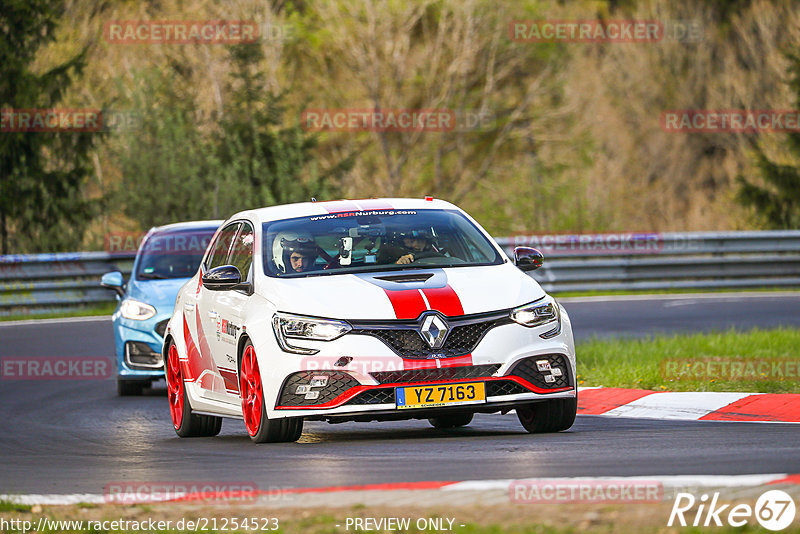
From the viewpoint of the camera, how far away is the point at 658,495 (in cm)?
635

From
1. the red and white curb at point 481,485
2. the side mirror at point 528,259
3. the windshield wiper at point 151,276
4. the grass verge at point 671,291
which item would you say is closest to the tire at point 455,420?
the side mirror at point 528,259

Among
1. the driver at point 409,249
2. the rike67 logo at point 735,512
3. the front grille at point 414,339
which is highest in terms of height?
the driver at point 409,249

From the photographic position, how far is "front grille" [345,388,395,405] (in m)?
9.13

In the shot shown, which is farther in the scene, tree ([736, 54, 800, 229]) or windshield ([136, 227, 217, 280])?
tree ([736, 54, 800, 229])

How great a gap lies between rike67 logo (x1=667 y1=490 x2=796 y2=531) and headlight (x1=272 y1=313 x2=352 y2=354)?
3.39 m

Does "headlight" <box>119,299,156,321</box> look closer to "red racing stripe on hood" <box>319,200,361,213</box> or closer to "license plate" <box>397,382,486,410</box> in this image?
"red racing stripe on hood" <box>319,200,361,213</box>

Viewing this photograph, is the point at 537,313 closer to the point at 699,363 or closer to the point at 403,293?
the point at 403,293

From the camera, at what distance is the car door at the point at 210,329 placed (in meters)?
10.6

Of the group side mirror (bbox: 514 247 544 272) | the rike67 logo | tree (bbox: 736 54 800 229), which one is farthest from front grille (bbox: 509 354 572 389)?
tree (bbox: 736 54 800 229)

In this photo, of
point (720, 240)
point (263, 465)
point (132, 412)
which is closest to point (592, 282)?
point (720, 240)

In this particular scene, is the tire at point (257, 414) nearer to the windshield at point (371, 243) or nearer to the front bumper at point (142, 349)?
the windshield at point (371, 243)

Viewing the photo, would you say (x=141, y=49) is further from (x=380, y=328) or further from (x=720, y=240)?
(x=380, y=328)

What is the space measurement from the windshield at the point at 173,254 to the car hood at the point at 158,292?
288 millimetres

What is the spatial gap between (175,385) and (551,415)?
3.35 m
